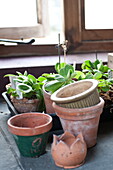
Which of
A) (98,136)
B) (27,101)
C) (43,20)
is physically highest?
(43,20)

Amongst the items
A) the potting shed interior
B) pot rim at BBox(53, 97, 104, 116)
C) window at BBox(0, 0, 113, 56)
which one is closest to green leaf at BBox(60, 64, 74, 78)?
pot rim at BBox(53, 97, 104, 116)

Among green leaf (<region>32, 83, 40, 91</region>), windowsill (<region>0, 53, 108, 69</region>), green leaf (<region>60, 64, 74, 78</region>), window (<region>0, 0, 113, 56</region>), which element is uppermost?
window (<region>0, 0, 113, 56</region>)

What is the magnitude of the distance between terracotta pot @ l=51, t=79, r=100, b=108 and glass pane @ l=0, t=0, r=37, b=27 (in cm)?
87

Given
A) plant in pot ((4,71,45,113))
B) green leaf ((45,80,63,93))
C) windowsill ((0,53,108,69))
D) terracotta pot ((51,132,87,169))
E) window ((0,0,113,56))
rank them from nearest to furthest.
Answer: terracotta pot ((51,132,87,169)), green leaf ((45,80,63,93)), plant in pot ((4,71,45,113)), windowsill ((0,53,108,69)), window ((0,0,113,56))

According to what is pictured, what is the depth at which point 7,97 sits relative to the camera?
1.45 m

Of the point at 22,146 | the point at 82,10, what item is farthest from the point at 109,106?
the point at 82,10

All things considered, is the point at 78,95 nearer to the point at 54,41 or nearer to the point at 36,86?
the point at 36,86

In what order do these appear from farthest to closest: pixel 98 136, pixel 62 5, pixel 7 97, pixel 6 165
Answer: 1. pixel 62 5
2. pixel 7 97
3. pixel 98 136
4. pixel 6 165

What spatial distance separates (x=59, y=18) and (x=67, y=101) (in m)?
1.02

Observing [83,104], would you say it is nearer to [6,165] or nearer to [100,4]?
[6,165]

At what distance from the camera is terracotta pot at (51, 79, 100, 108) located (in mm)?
1010

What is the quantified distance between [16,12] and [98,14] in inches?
19.8

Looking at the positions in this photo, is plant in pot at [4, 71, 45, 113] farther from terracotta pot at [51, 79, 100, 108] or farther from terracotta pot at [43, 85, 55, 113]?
terracotta pot at [51, 79, 100, 108]

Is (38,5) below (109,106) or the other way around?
the other way around
